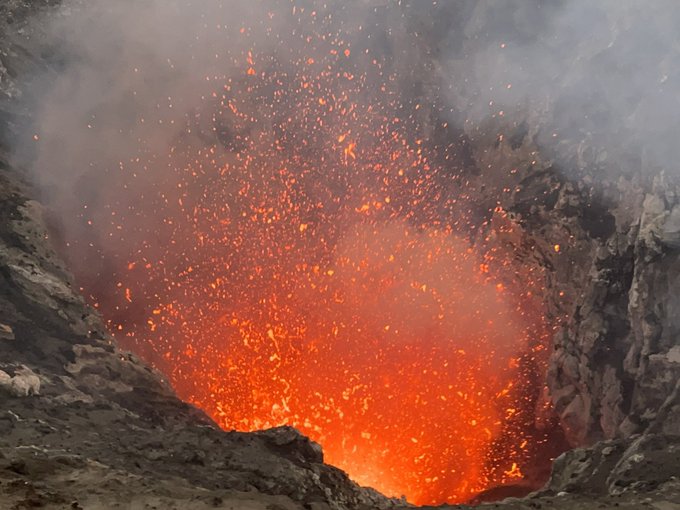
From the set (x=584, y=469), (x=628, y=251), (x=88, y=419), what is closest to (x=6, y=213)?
(x=88, y=419)

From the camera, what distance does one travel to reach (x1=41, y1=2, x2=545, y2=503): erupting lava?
18.2 meters

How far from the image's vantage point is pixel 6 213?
1465 centimetres

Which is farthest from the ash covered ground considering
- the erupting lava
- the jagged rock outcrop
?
the erupting lava

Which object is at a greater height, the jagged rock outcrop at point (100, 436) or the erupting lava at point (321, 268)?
the erupting lava at point (321, 268)

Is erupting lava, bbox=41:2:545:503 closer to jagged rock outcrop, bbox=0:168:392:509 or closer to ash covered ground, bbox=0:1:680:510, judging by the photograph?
ash covered ground, bbox=0:1:680:510

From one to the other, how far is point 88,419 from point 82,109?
1180 cm

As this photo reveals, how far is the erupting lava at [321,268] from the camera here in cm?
1817

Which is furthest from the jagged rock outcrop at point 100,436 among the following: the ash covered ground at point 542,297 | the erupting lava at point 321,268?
the erupting lava at point 321,268

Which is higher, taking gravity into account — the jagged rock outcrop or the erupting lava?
the erupting lava

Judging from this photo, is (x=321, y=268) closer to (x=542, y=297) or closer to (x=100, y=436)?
(x=542, y=297)

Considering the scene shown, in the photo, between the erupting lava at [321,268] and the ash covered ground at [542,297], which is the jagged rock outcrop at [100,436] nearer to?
the ash covered ground at [542,297]

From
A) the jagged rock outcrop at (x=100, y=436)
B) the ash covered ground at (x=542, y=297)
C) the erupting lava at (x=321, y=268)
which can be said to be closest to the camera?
the jagged rock outcrop at (x=100, y=436)

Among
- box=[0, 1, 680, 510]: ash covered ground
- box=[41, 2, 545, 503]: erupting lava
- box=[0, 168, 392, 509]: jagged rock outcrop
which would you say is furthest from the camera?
box=[41, 2, 545, 503]: erupting lava

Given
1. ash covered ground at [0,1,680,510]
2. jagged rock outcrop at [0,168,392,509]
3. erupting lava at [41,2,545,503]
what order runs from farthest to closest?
erupting lava at [41,2,545,503] < ash covered ground at [0,1,680,510] < jagged rock outcrop at [0,168,392,509]
